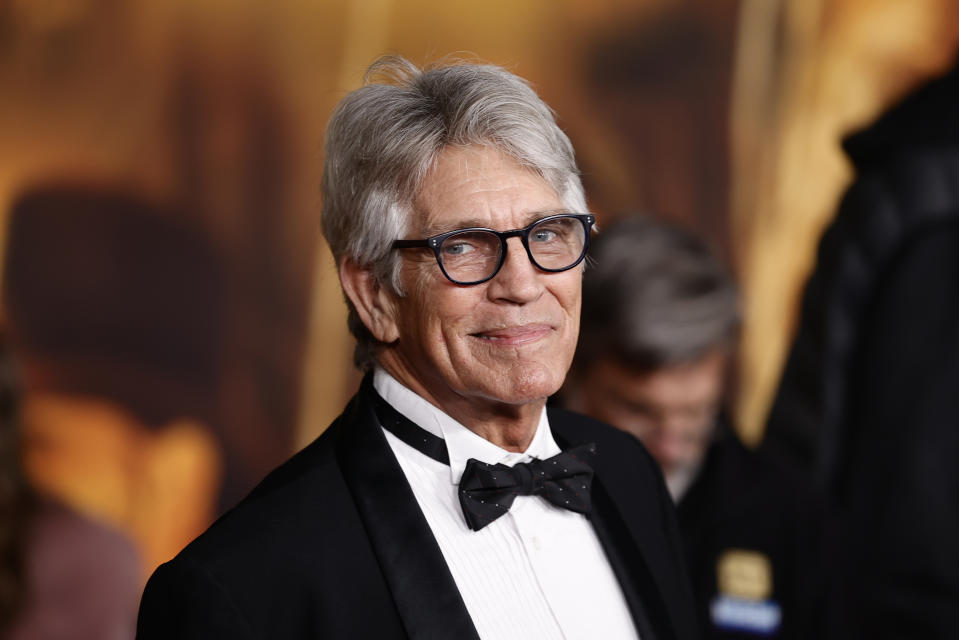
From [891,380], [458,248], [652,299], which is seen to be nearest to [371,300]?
[458,248]

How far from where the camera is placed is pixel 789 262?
425 cm

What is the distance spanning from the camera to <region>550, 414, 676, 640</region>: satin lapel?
5.49ft

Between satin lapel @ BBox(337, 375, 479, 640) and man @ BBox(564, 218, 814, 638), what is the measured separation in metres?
1.28

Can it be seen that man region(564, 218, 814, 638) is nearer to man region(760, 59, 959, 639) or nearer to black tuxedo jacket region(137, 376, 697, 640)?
man region(760, 59, 959, 639)

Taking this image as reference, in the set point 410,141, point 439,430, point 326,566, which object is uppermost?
point 410,141

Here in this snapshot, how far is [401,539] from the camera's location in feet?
4.91

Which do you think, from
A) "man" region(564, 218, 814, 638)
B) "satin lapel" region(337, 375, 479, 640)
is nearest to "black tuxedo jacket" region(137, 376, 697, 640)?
"satin lapel" region(337, 375, 479, 640)

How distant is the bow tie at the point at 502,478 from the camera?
5.08 ft

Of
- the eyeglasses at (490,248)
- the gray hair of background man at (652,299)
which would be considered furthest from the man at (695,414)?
the eyeglasses at (490,248)

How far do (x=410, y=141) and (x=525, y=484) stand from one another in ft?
1.65

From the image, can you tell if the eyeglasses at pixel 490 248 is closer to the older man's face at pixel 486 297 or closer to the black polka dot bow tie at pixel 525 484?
the older man's face at pixel 486 297

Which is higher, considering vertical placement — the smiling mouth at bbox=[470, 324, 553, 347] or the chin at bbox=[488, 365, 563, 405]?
the smiling mouth at bbox=[470, 324, 553, 347]

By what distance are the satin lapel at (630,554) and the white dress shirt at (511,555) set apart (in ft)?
0.06

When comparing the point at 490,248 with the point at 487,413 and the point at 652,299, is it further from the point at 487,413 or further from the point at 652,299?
the point at 652,299
